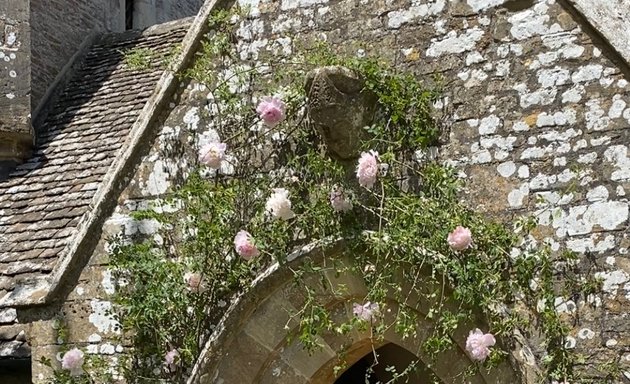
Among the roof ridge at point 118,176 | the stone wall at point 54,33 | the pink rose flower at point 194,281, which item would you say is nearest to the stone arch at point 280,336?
the pink rose flower at point 194,281

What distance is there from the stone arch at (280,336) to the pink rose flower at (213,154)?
0.70 m

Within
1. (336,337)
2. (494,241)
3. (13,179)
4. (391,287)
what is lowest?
(13,179)

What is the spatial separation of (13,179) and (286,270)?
489cm

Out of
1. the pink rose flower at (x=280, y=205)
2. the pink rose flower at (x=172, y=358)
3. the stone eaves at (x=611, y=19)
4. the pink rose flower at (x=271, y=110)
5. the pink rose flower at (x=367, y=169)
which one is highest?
the stone eaves at (x=611, y=19)

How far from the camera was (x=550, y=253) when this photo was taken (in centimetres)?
471

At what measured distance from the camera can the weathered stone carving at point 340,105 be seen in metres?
5.14

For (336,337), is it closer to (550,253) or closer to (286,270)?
(286,270)

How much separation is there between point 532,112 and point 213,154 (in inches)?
71.4

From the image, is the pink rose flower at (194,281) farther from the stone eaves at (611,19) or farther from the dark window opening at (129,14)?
the dark window opening at (129,14)

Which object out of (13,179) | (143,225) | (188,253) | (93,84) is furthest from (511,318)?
(93,84)

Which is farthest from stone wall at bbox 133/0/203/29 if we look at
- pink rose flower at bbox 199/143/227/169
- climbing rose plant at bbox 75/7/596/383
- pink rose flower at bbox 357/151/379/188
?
pink rose flower at bbox 357/151/379/188

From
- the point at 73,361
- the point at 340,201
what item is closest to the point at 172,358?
the point at 73,361

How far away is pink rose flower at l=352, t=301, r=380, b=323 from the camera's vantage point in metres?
5.02

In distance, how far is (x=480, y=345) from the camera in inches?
183
